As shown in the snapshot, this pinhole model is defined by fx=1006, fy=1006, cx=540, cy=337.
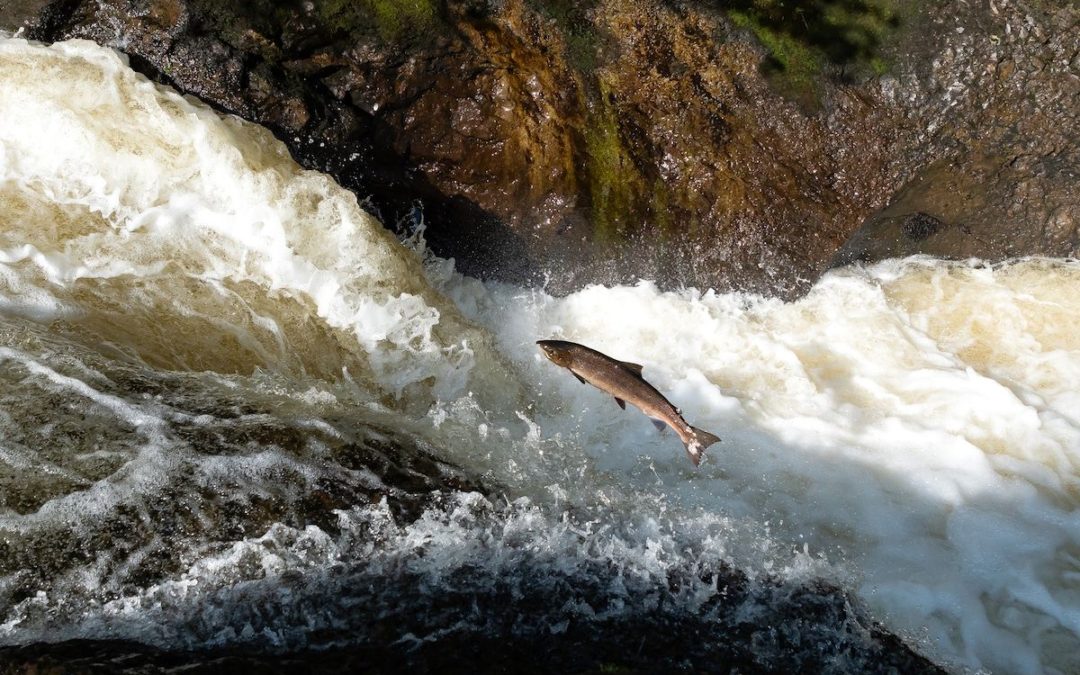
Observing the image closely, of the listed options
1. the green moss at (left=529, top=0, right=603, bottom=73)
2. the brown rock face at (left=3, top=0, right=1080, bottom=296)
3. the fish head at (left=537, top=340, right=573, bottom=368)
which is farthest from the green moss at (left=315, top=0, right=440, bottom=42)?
the fish head at (left=537, top=340, right=573, bottom=368)

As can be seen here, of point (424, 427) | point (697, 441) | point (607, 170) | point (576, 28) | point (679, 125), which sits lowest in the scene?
point (424, 427)

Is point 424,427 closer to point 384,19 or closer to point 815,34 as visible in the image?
point 384,19

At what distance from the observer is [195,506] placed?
3.71m

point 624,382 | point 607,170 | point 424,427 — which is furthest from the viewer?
point 607,170

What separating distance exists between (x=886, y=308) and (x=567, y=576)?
3.42m

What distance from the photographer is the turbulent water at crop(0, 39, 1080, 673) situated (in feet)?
11.8

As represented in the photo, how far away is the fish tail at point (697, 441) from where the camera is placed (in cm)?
429

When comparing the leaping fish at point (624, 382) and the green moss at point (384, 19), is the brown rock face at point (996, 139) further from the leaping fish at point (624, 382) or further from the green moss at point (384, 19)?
the green moss at point (384, 19)

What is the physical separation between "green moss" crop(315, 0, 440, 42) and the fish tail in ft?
9.38

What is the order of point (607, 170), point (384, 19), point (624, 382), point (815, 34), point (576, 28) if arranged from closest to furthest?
point (624, 382)
point (384, 19)
point (576, 28)
point (607, 170)
point (815, 34)

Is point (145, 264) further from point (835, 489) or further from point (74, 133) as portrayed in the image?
point (835, 489)

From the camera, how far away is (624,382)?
427cm

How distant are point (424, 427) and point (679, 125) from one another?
257cm

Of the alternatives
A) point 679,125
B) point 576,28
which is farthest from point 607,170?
point 576,28
